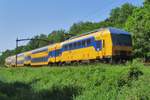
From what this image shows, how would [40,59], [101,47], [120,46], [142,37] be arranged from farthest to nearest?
[40,59]
[142,37]
[101,47]
[120,46]

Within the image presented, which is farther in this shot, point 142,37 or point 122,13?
point 122,13

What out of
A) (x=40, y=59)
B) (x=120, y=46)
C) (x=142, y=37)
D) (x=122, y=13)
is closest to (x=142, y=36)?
(x=142, y=37)

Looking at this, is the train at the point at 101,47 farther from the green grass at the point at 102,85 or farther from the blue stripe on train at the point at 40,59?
the blue stripe on train at the point at 40,59

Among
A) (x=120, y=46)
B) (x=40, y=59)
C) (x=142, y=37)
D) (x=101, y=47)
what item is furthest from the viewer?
(x=40, y=59)

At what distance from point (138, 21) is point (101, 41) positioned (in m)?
22.4

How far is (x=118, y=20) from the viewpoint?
11581cm

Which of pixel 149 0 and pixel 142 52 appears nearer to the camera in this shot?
pixel 142 52

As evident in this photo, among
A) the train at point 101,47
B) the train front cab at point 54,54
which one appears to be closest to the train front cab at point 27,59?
the train front cab at point 54,54

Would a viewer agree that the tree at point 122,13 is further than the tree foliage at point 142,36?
Yes

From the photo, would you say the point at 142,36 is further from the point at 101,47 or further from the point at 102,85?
the point at 102,85

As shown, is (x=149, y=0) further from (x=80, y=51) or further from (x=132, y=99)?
(x=132, y=99)

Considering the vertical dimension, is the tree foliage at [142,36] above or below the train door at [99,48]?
above

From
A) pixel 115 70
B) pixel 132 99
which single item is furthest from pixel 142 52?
pixel 132 99

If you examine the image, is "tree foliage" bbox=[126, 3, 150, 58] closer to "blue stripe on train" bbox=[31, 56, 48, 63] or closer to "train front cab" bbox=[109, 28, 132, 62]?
"train front cab" bbox=[109, 28, 132, 62]
